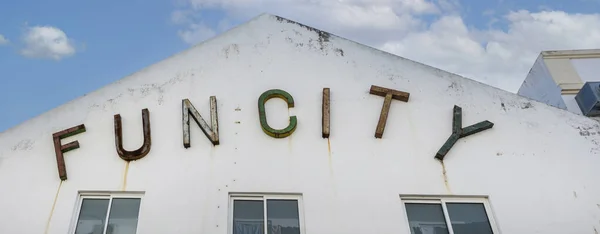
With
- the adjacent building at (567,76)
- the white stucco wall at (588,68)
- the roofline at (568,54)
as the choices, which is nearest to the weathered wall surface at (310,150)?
the adjacent building at (567,76)

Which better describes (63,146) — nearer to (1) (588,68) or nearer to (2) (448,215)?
(2) (448,215)

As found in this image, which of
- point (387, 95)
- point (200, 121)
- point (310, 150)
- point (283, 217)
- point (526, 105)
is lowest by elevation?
point (283, 217)

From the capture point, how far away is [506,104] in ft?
27.5

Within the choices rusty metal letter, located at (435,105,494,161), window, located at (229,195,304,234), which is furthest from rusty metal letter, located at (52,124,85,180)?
rusty metal letter, located at (435,105,494,161)

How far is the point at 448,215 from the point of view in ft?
22.5

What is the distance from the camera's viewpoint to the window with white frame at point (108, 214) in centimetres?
655

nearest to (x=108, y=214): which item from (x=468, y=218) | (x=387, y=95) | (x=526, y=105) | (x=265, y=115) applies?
(x=265, y=115)

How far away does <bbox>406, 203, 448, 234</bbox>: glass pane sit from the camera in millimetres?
6719

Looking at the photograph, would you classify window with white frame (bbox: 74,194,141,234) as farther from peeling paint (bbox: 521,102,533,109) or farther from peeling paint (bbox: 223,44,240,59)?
peeling paint (bbox: 521,102,533,109)

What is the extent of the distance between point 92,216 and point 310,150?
11.4 feet

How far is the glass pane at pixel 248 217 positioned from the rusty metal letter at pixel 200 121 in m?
1.19

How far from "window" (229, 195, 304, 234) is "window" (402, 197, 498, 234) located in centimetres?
174

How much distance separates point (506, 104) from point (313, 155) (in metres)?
3.89

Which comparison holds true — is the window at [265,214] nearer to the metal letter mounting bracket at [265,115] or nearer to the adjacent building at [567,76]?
the metal letter mounting bracket at [265,115]
